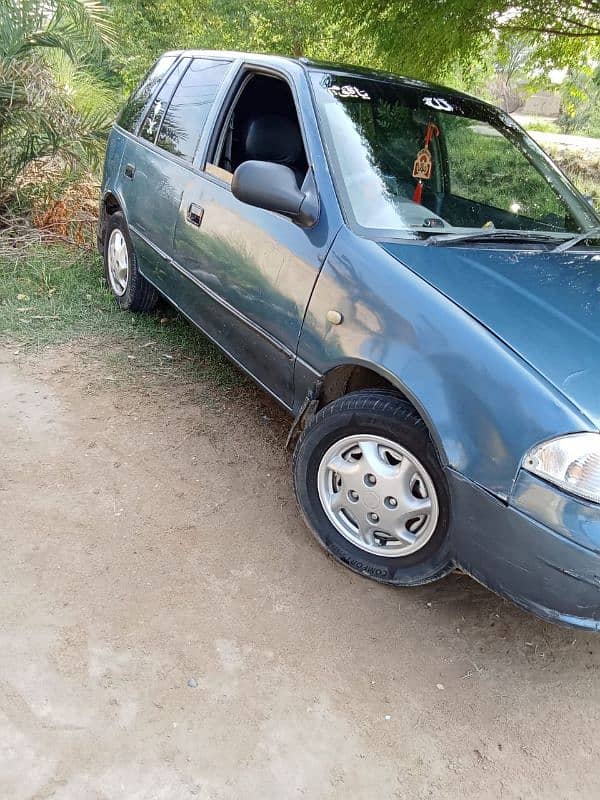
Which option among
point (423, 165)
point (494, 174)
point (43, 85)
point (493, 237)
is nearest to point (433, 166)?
point (423, 165)

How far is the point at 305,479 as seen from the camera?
2.79m

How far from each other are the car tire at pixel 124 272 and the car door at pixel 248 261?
0.93 m

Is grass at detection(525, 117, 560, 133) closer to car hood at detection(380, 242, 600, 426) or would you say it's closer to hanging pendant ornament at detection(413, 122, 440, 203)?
hanging pendant ornament at detection(413, 122, 440, 203)

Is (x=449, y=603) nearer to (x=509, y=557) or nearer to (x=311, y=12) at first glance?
(x=509, y=557)

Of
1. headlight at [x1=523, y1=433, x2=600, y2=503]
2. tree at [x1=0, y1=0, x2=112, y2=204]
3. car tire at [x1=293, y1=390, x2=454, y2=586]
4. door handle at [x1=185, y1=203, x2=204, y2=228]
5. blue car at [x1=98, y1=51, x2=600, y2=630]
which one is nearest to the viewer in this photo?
headlight at [x1=523, y1=433, x2=600, y2=503]

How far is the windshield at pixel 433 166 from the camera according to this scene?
283 centimetres

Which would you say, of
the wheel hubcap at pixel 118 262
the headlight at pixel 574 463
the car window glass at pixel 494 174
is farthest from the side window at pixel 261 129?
the headlight at pixel 574 463

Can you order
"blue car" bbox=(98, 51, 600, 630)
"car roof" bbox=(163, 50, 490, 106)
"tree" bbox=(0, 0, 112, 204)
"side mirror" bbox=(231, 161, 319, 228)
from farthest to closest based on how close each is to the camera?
"tree" bbox=(0, 0, 112, 204), "car roof" bbox=(163, 50, 490, 106), "side mirror" bbox=(231, 161, 319, 228), "blue car" bbox=(98, 51, 600, 630)

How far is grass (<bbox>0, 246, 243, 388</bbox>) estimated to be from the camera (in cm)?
438

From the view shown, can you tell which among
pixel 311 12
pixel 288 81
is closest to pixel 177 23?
pixel 311 12

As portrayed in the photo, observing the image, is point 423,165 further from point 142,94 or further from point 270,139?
point 142,94

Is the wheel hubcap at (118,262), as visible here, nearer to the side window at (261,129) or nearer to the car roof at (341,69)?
the side window at (261,129)

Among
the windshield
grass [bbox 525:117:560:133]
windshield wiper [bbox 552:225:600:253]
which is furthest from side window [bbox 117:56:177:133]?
grass [bbox 525:117:560:133]

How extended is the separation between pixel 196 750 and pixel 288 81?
2850 millimetres
